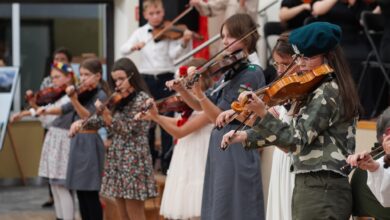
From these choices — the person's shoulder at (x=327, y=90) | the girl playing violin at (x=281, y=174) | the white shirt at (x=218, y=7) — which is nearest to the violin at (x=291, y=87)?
the person's shoulder at (x=327, y=90)

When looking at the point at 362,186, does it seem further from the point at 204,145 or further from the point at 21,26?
the point at 21,26

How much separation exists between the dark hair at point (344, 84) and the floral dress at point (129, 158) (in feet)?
7.53

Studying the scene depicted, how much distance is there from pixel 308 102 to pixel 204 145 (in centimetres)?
197

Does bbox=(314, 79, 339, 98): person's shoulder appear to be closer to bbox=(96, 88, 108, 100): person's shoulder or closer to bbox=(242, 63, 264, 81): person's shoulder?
bbox=(242, 63, 264, 81): person's shoulder

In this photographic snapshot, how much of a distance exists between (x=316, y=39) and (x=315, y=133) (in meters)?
0.40

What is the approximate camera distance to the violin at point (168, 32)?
7.30m

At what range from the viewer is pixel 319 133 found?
336 cm

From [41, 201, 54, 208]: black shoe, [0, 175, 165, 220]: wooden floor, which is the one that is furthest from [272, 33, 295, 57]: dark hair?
[41, 201, 54, 208]: black shoe

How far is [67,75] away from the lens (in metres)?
6.95

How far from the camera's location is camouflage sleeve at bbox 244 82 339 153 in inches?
129

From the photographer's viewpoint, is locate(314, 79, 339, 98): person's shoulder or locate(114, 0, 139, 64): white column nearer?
locate(314, 79, 339, 98): person's shoulder

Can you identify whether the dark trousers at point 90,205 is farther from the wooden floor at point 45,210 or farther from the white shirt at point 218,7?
the white shirt at point 218,7

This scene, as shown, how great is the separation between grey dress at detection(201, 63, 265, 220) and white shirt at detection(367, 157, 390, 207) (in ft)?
3.95

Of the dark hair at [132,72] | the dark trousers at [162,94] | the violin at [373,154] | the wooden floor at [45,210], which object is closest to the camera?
the violin at [373,154]
